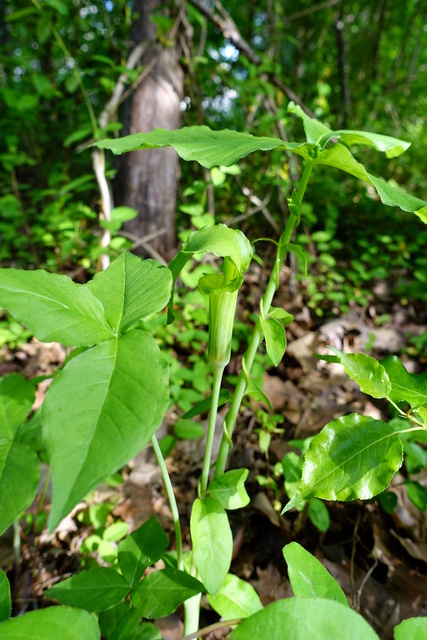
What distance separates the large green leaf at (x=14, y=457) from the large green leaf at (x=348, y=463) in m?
0.40

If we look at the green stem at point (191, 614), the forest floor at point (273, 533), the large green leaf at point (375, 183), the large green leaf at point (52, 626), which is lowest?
the forest floor at point (273, 533)

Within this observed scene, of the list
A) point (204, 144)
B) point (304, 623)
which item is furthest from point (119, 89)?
point (304, 623)

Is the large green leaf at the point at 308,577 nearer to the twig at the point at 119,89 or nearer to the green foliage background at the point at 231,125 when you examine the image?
the green foliage background at the point at 231,125

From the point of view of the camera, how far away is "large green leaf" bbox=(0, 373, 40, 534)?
567 mm

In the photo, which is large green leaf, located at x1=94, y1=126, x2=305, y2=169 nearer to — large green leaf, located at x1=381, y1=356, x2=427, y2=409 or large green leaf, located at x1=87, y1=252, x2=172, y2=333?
large green leaf, located at x1=87, y1=252, x2=172, y2=333

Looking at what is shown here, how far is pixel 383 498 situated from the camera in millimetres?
1048

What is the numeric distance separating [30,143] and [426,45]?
5680 mm

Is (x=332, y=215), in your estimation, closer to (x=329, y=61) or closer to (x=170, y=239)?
(x=170, y=239)

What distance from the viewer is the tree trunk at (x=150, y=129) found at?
2.19 meters

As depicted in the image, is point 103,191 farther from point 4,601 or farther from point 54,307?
point 4,601

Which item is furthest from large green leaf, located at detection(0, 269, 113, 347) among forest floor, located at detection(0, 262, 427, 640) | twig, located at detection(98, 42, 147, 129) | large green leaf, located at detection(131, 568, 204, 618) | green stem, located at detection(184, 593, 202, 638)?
twig, located at detection(98, 42, 147, 129)

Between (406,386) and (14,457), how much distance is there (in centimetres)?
68

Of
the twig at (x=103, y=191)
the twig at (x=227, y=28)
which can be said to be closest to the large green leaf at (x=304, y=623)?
the twig at (x=103, y=191)

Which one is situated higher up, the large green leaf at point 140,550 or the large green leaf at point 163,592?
the large green leaf at point 163,592
